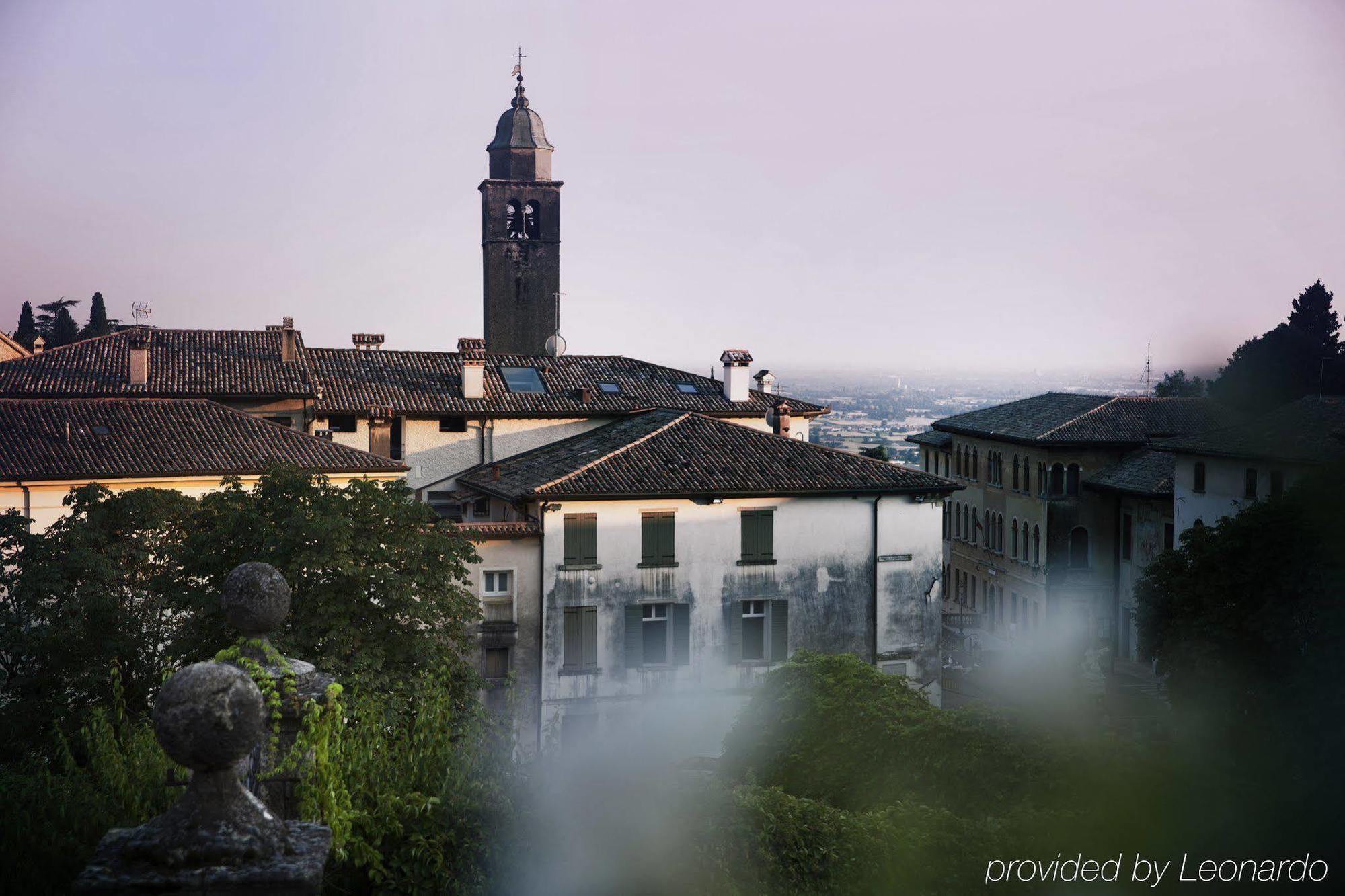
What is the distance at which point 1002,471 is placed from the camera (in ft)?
173

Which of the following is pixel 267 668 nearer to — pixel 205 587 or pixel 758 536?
→ pixel 205 587

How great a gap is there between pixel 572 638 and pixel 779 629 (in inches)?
201

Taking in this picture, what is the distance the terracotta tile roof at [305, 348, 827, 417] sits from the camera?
126ft

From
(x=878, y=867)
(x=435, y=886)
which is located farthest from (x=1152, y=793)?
(x=435, y=886)

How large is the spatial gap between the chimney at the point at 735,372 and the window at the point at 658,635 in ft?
44.3

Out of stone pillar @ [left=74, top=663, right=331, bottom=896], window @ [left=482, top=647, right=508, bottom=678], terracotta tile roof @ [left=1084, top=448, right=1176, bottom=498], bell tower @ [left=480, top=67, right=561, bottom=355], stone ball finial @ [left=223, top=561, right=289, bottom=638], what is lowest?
window @ [left=482, top=647, right=508, bottom=678]

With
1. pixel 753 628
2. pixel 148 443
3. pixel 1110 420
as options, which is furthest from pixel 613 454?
pixel 1110 420

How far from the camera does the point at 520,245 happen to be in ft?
220

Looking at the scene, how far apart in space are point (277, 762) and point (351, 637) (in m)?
13.8

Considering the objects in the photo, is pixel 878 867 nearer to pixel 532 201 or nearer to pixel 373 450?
pixel 373 450

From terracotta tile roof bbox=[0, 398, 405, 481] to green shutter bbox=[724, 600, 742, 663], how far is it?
928 cm

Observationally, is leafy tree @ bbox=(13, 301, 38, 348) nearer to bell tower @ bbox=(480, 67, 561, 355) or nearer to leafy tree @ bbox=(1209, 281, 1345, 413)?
bell tower @ bbox=(480, 67, 561, 355)

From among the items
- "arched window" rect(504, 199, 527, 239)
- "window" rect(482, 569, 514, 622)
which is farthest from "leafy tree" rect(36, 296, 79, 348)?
"window" rect(482, 569, 514, 622)

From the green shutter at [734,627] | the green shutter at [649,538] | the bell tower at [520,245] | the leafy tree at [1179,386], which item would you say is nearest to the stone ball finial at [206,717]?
the green shutter at [649,538]
